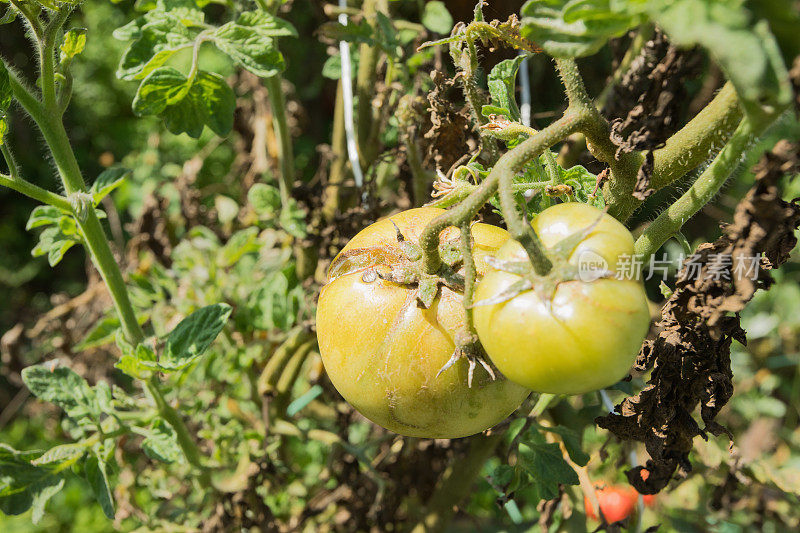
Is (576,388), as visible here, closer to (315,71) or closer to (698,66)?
(698,66)

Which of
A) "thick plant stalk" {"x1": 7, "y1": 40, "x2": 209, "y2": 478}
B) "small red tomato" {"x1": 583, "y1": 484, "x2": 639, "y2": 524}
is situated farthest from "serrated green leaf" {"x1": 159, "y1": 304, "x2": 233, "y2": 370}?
"small red tomato" {"x1": 583, "y1": 484, "x2": 639, "y2": 524}

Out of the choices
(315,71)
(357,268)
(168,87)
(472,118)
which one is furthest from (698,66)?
(315,71)

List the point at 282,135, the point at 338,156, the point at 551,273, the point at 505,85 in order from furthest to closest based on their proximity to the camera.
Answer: the point at 338,156 < the point at 282,135 < the point at 505,85 < the point at 551,273

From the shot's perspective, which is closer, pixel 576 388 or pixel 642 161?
pixel 576 388

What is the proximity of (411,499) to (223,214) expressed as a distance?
77 cm

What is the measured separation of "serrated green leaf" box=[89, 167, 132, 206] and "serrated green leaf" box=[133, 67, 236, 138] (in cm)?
8

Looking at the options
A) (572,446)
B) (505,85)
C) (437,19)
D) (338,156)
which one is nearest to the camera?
(505,85)

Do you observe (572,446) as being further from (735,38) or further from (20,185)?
(20,185)

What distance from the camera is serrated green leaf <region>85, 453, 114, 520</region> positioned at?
0.81 m

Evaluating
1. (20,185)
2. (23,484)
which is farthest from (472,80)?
(23,484)

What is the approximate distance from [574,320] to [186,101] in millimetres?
649

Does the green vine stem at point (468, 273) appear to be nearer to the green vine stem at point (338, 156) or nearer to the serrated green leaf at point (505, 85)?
the serrated green leaf at point (505, 85)

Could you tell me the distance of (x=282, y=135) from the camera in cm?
110

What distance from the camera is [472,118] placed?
2.59 feet
